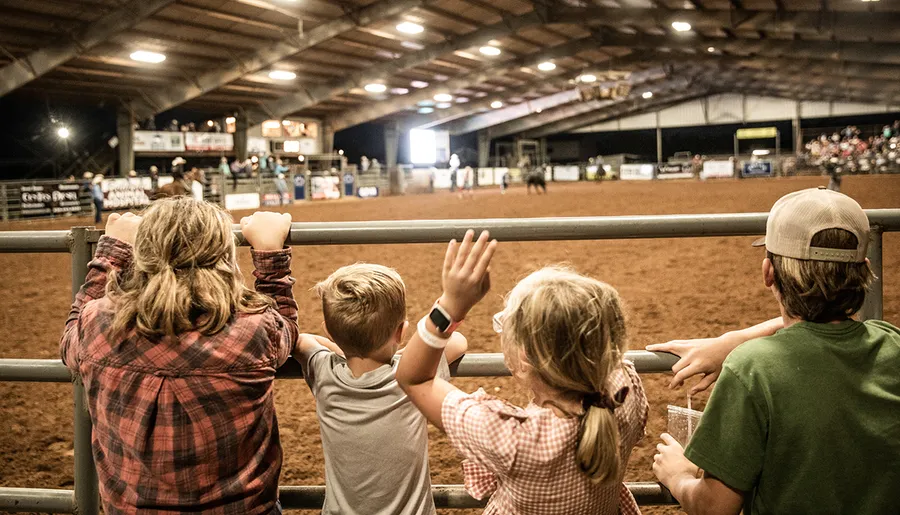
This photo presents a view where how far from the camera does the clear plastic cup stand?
156 cm

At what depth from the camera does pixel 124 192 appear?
857 inches

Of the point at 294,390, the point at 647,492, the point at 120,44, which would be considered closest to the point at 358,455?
the point at 647,492

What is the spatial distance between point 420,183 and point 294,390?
104 ft

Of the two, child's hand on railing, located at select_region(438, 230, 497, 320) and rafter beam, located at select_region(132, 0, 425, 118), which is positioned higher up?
rafter beam, located at select_region(132, 0, 425, 118)

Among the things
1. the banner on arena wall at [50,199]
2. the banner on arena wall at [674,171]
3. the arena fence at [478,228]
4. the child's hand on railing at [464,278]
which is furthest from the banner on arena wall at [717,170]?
the child's hand on railing at [464,278]

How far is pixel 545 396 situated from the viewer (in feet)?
4.29

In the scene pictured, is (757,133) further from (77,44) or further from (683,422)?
(683,422)

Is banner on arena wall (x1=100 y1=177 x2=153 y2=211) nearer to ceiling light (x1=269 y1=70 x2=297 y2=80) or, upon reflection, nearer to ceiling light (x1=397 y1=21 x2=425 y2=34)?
ceiling light (x1=269 y1=70 x2=297 y2=80)

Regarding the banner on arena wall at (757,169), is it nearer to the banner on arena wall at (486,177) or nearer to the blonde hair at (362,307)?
the banner on arena wall at (486,177)

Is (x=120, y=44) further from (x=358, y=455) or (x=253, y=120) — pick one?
(x=358, y=455)

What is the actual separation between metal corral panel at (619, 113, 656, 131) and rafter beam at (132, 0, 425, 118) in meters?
31.3

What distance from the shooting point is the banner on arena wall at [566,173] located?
145 ft

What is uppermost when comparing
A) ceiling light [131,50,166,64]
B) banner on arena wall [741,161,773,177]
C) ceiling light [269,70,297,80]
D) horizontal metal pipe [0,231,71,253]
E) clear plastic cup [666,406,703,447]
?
ceiling light [269,70,297,80]


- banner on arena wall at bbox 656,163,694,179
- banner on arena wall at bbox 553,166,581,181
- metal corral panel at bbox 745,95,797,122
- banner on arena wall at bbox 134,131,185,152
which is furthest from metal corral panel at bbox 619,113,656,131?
banner on arena wall at bbox 134,131,185,152
